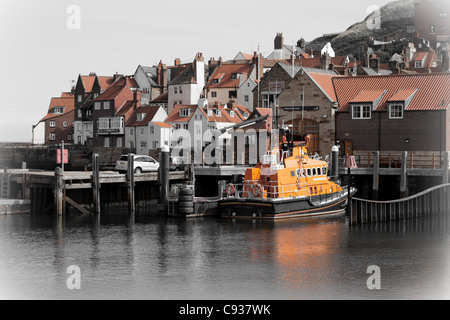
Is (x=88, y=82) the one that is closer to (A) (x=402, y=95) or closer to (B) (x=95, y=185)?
(B) (x=95, y=185)

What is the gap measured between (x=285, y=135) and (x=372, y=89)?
12.7 metres

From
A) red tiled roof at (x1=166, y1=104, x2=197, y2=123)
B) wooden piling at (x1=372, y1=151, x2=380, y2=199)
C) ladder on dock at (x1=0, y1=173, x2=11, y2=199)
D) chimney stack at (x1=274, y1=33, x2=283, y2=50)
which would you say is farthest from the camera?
chimney stack at (x1=274, y1=33, x2=283, y2=50)

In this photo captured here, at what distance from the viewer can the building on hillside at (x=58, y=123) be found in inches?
3691

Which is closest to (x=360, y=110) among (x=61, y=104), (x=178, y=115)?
(x=178, y=115)

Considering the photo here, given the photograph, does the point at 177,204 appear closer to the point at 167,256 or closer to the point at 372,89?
the point at 167,256

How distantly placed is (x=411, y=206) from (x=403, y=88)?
14.3m

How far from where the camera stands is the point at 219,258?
28.0 meters

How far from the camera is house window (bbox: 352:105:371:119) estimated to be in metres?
49.0

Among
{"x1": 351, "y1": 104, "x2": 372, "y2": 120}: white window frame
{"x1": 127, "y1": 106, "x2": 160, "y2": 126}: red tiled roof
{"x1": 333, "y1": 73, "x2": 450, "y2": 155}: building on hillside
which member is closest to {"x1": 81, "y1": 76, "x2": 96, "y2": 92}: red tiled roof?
{"x1": 127, "y1": 106, "x2": 160, "y2": 126}: red tiled roof

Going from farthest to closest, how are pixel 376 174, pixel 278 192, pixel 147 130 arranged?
pixel 147 130 < pixel 376 174 < pixel 278 192

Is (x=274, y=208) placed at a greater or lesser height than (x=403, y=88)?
lesser

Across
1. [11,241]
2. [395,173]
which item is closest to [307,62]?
[395,173]

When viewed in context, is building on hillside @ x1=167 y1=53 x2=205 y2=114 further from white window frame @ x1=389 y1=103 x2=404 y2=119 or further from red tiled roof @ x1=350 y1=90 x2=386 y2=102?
white window frame @ x1=389 y1=103 x2=404 y2=119

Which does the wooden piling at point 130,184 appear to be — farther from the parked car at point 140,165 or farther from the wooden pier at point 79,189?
the parked car at point 140,165
